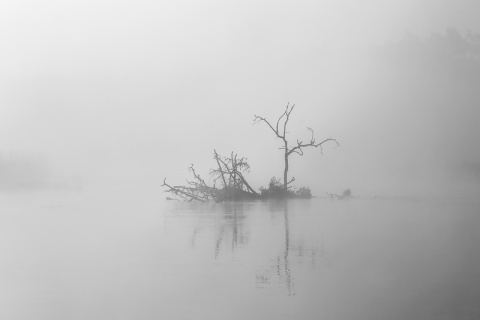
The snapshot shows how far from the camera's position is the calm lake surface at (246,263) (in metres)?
2.95

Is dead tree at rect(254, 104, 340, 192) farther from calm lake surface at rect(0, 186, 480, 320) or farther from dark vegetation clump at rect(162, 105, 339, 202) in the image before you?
calm lake surface at rect(0, 186, 480, 320)

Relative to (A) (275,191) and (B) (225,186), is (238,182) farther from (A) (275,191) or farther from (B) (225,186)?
(A) (275,191)

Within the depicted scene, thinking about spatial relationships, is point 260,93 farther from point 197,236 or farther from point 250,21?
point 197,236

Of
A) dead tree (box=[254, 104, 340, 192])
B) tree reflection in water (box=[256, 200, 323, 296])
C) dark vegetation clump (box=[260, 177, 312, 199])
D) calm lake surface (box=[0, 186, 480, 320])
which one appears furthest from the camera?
dark vegetation clump (box=[260, 177, 312, 199])

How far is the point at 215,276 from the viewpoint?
3.45m

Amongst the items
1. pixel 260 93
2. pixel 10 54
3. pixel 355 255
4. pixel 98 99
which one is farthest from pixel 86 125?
pixel 355 255

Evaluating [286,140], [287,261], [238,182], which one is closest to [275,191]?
[238,182]

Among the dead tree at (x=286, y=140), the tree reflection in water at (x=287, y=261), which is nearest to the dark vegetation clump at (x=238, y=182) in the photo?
the dead tree at (x=286, y=140)

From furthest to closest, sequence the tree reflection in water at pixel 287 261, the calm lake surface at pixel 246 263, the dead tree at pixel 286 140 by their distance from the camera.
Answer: the dead tree at pixel 286 140 → the tree reflection in water at pixel 287 261 → the calm lake surface at pixel 246 263

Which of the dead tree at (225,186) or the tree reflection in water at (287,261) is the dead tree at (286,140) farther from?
the tree reflection in water at (287,261)

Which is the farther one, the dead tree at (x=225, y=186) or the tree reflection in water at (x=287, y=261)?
the dead tree at (x=225, y=186)

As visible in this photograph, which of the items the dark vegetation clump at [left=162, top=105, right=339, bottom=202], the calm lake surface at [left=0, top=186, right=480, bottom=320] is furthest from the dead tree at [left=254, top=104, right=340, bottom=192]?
the calm lake surface at [left=0, top=186, right=480, bottom=320]

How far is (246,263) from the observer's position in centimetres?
371

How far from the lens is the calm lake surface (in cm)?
295
